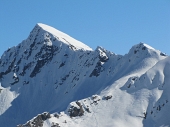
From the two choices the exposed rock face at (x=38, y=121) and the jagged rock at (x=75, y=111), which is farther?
the jagged rock at (x=75, y=111)

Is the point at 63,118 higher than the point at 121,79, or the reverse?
the point at 121,79

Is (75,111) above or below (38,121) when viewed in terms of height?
above

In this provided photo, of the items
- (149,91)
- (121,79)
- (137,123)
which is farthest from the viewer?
(121,79)

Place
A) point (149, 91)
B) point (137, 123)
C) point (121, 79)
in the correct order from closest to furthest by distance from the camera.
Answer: point (137, 123) < point (149, 91) < point (121, 79)

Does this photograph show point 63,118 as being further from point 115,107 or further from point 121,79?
point 121,79

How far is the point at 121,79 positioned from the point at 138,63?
14.9 metres

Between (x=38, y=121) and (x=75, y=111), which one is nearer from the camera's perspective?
(x=38, y=121)

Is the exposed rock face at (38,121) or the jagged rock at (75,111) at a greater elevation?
the jagged rock at (75,111)

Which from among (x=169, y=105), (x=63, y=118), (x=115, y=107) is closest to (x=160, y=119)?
(x=169, y=105)

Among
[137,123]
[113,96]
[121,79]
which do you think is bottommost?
[137,123]

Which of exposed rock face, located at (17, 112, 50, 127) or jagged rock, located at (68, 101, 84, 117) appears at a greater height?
jagged rock, located at (68, 101, 84, 117)

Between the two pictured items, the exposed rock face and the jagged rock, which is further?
the jagged rock

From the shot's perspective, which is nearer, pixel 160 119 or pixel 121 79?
pixel 160 119

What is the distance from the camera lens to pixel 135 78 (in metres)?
176
